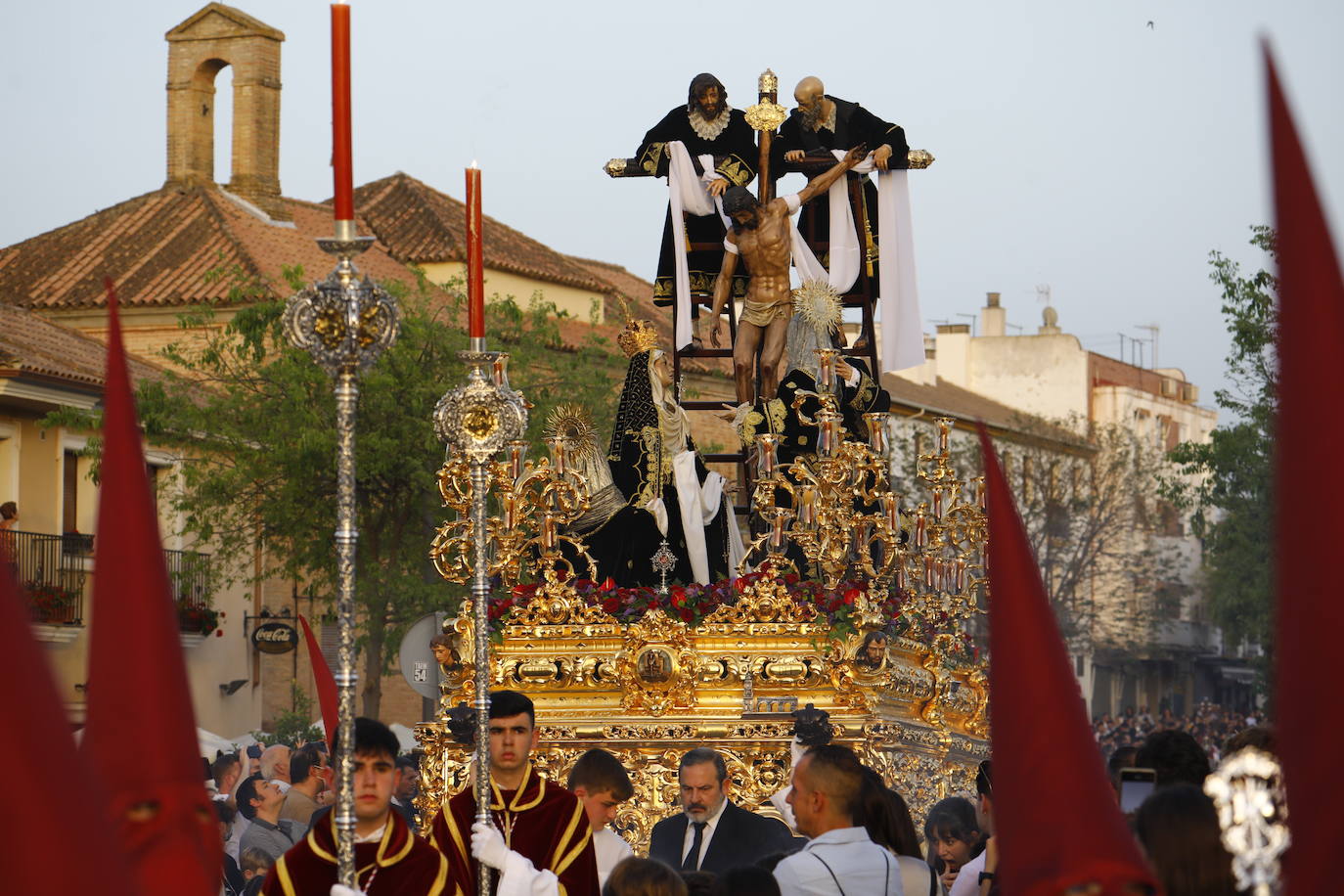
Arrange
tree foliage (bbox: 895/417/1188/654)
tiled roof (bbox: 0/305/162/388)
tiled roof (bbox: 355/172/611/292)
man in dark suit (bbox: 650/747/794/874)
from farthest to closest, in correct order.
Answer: tree foliage (bbox: 895/417/1188/654) → tiled roof (bbox: 355/172/611/292) → tiled roof (bbox: 0/305/162/388) → man in dark suit (bbox: 650/747/794/874)

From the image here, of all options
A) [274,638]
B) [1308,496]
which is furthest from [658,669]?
[274,638]

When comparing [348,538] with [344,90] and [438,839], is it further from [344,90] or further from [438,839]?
[438,839]

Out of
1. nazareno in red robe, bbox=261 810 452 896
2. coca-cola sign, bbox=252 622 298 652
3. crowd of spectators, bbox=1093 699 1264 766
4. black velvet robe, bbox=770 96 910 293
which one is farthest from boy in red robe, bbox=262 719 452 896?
crowd of spectators, bbox=1093 699 1264 766

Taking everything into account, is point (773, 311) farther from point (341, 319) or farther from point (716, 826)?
point (341, 319)

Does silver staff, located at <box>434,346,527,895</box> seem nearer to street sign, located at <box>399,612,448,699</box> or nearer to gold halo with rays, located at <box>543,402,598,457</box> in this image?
gold halo with rays, located at <box>543,402,598,457</box>

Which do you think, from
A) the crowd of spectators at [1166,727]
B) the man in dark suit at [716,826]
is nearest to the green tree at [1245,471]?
the crowd of spectators at [1166,727]

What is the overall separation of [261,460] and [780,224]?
559 inches

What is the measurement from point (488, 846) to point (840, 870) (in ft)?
2.95

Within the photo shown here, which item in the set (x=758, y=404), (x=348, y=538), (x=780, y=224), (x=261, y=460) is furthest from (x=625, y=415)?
(x=261, y=460)

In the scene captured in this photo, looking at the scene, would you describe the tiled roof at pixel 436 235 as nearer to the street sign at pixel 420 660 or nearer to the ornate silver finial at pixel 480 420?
the street sign at pixel 420 660

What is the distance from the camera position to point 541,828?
6410 mm

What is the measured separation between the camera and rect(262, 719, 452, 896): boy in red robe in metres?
5.51

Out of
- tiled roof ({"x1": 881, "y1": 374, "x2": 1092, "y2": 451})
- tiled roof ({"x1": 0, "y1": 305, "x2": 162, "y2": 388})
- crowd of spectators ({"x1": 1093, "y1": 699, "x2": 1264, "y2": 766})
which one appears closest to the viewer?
tiled roof ({"x1": 0, "y1": 305, "x2": 162, "y2": 388})

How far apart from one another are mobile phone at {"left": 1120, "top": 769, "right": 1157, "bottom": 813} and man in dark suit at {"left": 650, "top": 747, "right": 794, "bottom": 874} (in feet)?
7.78
